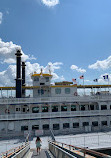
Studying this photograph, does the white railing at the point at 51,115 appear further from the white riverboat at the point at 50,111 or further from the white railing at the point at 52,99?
the white railing at the point at 52,99

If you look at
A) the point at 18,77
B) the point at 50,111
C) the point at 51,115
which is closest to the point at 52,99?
the point at 50,111

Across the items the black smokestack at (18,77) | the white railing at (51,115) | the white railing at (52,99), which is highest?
the black smokestack at (18,77)

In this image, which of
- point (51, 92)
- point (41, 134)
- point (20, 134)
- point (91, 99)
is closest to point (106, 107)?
point (91, 99)

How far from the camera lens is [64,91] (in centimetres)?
3148

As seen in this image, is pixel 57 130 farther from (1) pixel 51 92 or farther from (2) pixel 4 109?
(2) pixel 4 109

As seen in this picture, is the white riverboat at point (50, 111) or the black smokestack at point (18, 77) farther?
the black smokestack at point (18, 77)

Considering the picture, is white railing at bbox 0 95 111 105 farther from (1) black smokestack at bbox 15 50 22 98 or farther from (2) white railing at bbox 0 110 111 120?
(1) black smokestack at bbox 15 50 22 98

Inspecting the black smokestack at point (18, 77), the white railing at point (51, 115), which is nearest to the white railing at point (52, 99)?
the white railing at point (51, 115)

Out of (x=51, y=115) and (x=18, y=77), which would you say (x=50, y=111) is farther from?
(x=18, y=77)

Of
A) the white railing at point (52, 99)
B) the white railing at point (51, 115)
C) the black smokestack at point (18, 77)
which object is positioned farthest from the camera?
the black smokestack at point (18, 77)

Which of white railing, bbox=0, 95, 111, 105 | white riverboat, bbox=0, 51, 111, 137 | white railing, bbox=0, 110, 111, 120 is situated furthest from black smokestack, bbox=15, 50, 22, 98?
white railing, bbox=0, 110, 111, 120

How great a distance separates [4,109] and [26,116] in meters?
4.93

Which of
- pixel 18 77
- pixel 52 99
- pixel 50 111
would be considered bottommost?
pixel 50 111

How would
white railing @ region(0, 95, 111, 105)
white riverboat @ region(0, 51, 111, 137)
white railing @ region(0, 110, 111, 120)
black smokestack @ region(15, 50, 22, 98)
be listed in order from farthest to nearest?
black smokestack @ region(15, 50, 22, 98), white railing @ region(0, 95, 111, 105), white riverboat @ region(0, 51, 111, 137), white railing @ region(0, 110, 111, 120)
